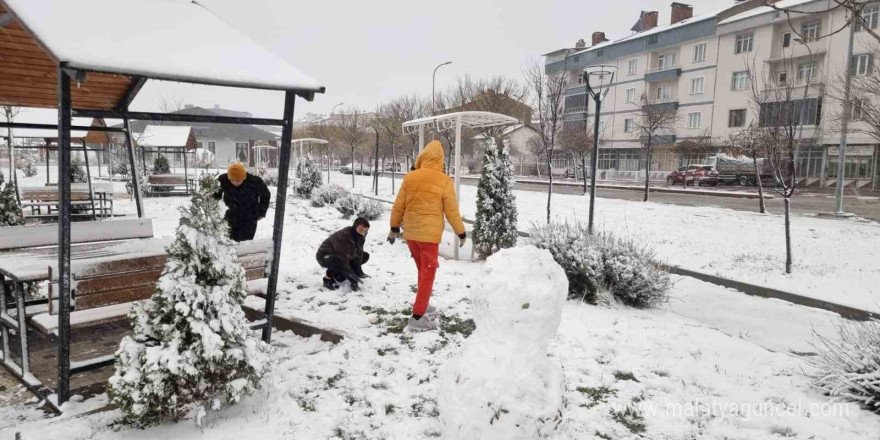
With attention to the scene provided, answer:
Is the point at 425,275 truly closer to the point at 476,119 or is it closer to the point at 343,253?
the point at 343,253

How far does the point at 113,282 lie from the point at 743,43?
43393 millimetres

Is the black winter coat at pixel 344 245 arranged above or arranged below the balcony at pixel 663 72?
below

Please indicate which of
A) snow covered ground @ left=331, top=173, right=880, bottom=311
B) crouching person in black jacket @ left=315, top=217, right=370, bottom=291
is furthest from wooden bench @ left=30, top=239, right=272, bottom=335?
snow covered ground @ left=331, top=173, right=880, bottom=311

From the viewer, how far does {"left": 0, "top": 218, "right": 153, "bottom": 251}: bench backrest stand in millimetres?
4414

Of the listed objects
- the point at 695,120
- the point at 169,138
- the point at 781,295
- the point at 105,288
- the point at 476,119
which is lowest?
the point at 781,295

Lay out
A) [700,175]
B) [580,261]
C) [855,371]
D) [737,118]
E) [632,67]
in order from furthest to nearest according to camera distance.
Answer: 1. [632,67]
2. [737,118]
3. [700,175]
4. [580,261]
5. [855,371]

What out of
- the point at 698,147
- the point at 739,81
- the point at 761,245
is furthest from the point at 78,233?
the point at 739,81

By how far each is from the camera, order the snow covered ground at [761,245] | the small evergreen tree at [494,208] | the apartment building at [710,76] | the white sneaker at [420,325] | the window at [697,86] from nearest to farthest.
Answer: the white sneaker at [420,325] → the snow covered ground at [761,245] → the small evergreen tree at [494,208] → the apartment building at [710,76] → the window at [697,86]

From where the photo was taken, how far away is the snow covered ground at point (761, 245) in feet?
26.9

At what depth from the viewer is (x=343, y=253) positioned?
6.25 metres

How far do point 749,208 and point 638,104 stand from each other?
2752 cm

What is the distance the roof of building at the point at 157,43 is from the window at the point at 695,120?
42210 millimetres

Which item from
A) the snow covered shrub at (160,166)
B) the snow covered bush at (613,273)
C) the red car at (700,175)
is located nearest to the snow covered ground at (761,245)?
the snow covered bush at (613,273)

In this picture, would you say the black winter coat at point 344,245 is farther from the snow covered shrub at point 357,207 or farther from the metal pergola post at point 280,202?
the snow covered shrub at point 357,207
